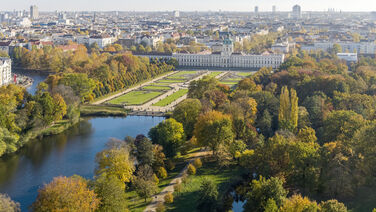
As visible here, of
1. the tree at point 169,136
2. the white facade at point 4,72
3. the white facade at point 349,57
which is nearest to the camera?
the tree at point 169,136

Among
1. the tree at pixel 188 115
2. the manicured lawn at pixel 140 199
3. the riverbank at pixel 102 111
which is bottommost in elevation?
the manicured lawn at pixel 140 199

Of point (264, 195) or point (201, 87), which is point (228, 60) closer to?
point (201, 87)

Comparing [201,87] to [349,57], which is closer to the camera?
[201,87]

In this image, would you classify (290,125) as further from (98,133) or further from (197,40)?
(197,40)

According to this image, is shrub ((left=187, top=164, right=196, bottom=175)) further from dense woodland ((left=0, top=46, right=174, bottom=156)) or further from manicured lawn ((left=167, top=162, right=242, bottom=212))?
dense woodland ((left=0, top=46, right=174, bottom=156))

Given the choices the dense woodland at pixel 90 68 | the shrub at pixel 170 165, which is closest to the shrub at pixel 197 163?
the shrub at pixel 170 165

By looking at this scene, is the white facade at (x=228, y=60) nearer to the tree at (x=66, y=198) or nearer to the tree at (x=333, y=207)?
the tree at (x=333, y=207)

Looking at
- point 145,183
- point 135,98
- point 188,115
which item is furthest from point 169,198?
point 135,98
